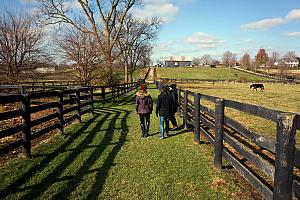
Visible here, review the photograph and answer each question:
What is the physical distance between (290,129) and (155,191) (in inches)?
96.4

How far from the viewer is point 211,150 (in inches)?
281

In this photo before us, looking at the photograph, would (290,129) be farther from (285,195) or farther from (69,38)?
(69,38)

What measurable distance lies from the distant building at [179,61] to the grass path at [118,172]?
181696 millimetres

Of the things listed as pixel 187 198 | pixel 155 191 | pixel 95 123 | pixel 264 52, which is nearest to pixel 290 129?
pixel 187 198

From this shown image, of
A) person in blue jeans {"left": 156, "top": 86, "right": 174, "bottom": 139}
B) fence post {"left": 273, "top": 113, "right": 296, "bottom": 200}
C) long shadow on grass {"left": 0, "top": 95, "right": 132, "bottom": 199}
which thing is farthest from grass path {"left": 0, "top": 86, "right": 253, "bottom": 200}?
fence post {"left": 273, "top": 113, "right": 296, "bottom": 200}

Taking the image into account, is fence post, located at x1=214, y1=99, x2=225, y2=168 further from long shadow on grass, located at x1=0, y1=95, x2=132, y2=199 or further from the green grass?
the green grass

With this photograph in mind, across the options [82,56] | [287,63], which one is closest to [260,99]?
[82,56]

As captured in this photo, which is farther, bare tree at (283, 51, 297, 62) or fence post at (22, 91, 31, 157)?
bare tree at (283, 51, 297, 62)

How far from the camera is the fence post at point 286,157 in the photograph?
308 cm

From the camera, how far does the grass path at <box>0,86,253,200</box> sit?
4484 mm

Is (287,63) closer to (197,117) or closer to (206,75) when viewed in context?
(206,75)

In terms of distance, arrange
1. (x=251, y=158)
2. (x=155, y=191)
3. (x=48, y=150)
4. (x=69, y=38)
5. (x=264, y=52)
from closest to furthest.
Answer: (x=251, y=158) → (x=155, y=191) → (x=48, y=150) → (x=69, y=38) → (x=264, y=52)

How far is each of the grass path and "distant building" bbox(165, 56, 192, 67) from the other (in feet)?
596

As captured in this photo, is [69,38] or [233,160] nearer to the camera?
[233,160]
